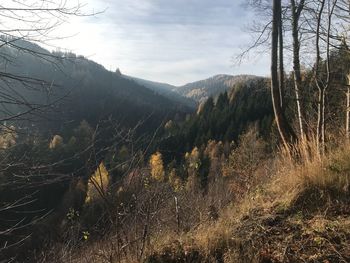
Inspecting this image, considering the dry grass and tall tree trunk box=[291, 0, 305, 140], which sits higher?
tall tree trunk box=[291, 0, 305, 140]

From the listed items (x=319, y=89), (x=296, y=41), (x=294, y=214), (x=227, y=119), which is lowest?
(x=227, y=119)

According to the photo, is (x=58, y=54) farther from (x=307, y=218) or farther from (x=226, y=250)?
(x=307, y=218)

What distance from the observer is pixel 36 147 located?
3689mm

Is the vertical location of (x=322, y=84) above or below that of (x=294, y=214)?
above

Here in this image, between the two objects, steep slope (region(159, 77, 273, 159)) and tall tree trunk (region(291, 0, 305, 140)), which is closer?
tall tree trunk (region(291, 0, 305, 140))

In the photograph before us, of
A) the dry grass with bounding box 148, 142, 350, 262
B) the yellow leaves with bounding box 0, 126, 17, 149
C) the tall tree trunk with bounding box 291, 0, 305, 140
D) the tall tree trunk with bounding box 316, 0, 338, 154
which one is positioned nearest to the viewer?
the yellow leaves with bounding box 0, 126, 17, 149

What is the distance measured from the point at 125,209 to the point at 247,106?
7495cm

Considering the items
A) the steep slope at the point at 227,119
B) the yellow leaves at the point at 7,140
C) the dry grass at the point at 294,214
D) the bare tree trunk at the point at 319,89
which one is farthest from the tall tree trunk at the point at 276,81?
the steep slope at the point at 227,119

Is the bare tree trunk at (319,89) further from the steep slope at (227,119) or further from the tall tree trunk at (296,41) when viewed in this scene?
the steep slope at (227,119)

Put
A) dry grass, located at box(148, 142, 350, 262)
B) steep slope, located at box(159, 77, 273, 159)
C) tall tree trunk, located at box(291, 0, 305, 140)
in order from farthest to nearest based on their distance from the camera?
steep slope, located at box(159, 77, 273, 159) → tall tree trunk, located at box(291, 0, 305, 140) → dry grass, located at box(148, 142, 350, 262)

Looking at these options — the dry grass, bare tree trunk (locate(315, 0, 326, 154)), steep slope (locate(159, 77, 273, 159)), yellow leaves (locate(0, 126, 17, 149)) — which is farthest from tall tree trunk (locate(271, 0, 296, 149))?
steep slope (locate(159, 77, 273, 159))

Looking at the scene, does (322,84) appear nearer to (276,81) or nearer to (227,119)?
(276,81)

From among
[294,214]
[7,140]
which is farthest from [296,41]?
[7,140]

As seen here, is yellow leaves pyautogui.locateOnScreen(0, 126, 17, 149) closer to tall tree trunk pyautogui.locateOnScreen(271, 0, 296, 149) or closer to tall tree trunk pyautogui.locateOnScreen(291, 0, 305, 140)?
tall tree trunk pyautogui.locateOnScreen(271, 0, 296, 149)
